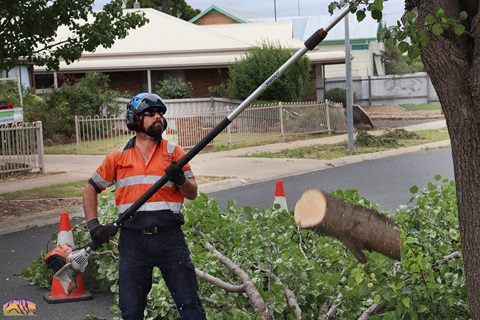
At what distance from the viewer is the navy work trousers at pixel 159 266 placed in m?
5.15

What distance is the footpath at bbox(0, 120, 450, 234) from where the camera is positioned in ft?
52.1

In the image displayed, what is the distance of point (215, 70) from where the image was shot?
3662cm

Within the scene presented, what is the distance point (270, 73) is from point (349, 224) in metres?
25.3

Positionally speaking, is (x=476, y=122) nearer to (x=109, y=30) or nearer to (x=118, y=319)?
(x=118, y=319)

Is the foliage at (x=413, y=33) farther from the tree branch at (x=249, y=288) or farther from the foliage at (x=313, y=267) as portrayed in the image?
the tree branch at (x=249, y=288)

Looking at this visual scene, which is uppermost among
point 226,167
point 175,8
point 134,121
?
point 175,8

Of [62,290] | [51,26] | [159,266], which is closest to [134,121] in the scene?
[159,266]

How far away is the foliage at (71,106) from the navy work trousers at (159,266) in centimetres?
1995

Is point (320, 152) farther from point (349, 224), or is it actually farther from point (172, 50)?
point (349, 224)

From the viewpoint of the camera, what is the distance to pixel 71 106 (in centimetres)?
2712

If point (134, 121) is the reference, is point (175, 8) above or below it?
above

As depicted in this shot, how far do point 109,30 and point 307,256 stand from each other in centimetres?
870

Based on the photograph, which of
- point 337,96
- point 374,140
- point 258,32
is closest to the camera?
point 374,140

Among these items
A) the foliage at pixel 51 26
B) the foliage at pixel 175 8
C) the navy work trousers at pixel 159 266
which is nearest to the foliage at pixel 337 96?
the foliage at pixel 175 8
